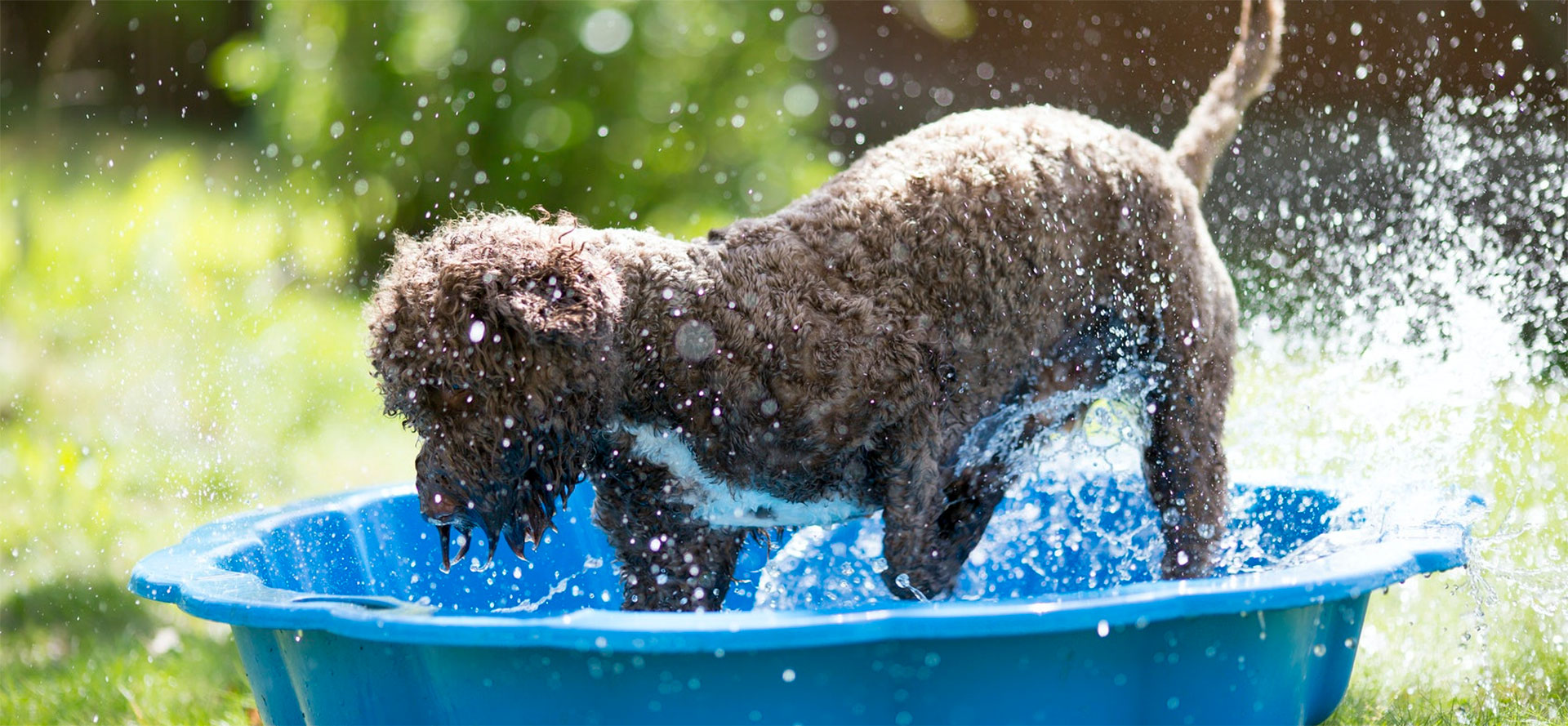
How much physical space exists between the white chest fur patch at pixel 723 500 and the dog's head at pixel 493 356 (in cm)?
21

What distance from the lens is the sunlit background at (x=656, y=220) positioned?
4.32 m

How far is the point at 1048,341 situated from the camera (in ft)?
10.6

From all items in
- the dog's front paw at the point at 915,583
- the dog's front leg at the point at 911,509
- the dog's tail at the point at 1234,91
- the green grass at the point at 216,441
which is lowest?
the green grass at the point at 216,441

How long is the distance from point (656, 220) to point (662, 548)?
573 cm

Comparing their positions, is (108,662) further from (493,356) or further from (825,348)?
(825,348)

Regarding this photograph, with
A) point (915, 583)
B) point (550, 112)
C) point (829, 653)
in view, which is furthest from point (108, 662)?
point (550, 112)

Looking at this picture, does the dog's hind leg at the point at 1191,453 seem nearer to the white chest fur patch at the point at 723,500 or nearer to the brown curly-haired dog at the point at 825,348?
the brown curly-haired dog at the point at 825,348

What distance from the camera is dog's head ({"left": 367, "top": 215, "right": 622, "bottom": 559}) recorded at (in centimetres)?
237

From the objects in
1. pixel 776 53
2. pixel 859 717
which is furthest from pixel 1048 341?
pixel 776 53

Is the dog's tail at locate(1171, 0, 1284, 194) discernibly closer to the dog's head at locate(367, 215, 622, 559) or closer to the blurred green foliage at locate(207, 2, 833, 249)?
the dog's head at locate(367, 215, 622, 559)

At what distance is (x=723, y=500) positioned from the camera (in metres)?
2.93

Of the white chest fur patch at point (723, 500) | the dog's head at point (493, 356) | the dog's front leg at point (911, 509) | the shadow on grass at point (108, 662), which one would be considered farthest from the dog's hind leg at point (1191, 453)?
the shadow on grass at point (108, 662)

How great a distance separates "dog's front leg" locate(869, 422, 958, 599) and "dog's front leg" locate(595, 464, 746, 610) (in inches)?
16.6

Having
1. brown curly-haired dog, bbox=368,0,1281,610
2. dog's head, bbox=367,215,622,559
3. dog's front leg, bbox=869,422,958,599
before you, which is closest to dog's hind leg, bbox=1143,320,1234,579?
brown curly-haired dog, bbox=368,0,1281,610
